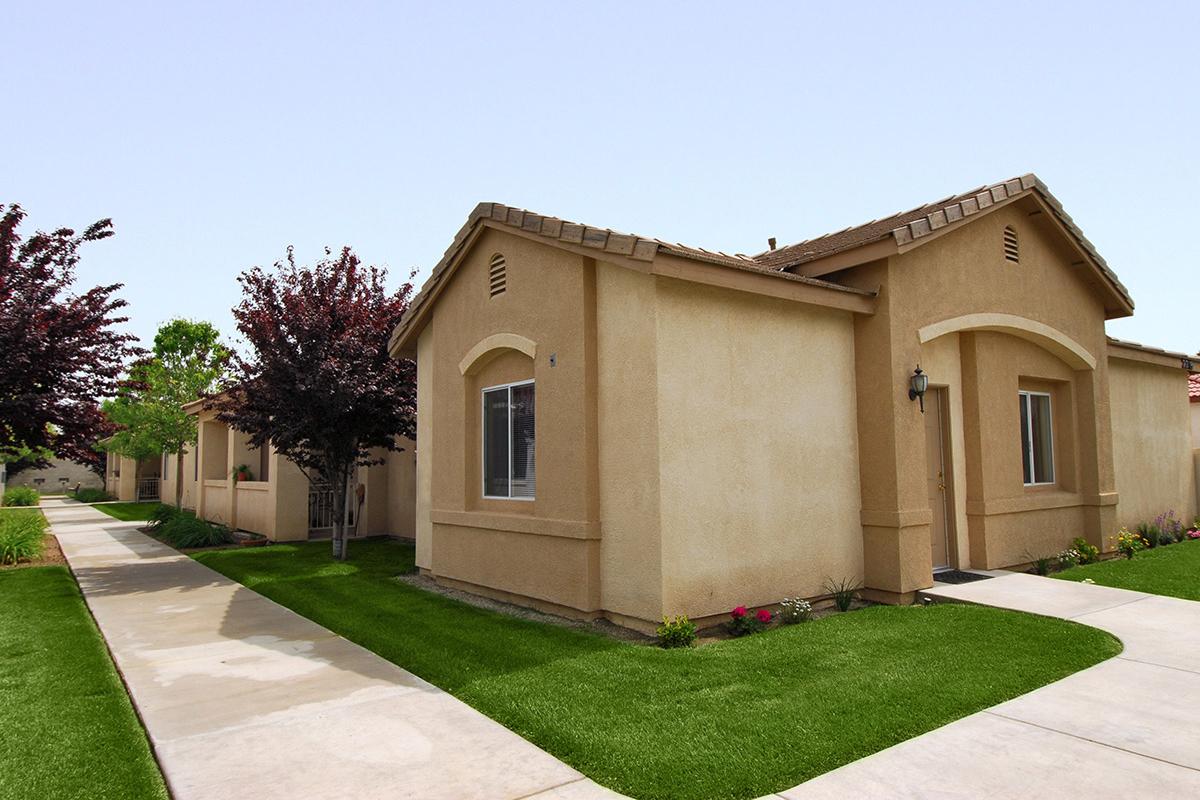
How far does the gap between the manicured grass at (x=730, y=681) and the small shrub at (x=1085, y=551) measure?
176 inches

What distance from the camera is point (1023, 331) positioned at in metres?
10.6

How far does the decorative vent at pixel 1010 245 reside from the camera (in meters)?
10.6

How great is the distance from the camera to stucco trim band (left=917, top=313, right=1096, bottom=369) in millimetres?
9391

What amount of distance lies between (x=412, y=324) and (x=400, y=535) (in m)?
7.09

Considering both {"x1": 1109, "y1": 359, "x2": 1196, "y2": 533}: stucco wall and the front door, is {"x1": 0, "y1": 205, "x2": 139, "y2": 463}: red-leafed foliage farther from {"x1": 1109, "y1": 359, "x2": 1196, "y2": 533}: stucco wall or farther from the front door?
{"x1": 1109, "y1": 359, "x2": 1196, "y2": 533}: stucco wall

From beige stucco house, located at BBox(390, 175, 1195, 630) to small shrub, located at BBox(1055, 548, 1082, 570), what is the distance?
170 mm

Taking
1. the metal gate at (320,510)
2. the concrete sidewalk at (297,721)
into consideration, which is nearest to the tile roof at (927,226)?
the concrete sidewalk at (297,721)

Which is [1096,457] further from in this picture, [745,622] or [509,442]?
[509,442]

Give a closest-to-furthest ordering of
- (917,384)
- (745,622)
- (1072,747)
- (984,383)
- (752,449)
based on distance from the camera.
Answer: (1072,747), (745,622), (752,449), (917,384), (984,383)

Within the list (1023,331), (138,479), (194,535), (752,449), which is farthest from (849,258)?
(138,479)

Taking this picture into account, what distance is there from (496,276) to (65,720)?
20.7 ft

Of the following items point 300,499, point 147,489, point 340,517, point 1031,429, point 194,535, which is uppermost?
point 1031,429

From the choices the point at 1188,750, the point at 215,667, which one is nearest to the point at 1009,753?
the point at 1188,750

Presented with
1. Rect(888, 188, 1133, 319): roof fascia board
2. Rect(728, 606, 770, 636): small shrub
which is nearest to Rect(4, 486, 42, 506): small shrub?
Rect(728, 606, 770, 636): small shrub
